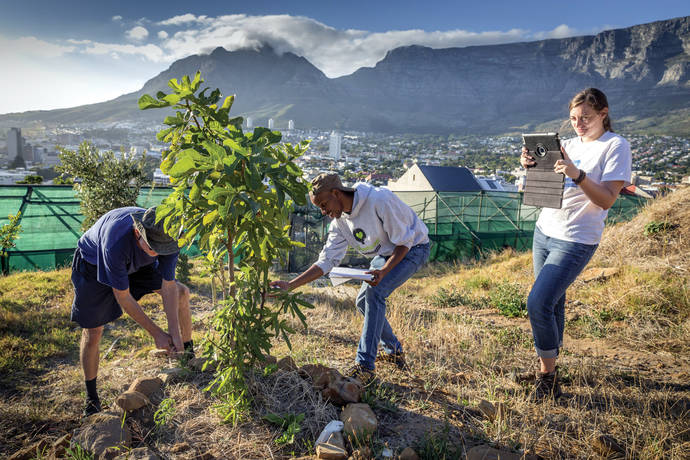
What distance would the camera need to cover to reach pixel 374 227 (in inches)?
113

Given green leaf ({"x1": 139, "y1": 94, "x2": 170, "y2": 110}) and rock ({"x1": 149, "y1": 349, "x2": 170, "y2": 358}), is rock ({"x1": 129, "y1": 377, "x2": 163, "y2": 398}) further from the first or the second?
green leaf ({"x1": 139, "y1": 94, "x2": 170, "y2": 110})

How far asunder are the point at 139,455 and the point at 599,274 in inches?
226

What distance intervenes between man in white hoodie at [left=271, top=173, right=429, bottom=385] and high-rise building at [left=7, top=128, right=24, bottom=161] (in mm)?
62248

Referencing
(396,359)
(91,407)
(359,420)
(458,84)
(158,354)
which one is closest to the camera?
(359,420)

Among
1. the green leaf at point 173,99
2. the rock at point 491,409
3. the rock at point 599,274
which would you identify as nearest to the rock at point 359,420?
the rock at point 491,409

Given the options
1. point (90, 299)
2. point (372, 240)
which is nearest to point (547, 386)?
point (372, 240)

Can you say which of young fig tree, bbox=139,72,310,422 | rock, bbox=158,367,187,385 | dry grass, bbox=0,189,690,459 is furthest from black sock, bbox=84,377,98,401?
young fig tree, bbox=139,72,310,422

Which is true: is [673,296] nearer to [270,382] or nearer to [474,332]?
[474,332]

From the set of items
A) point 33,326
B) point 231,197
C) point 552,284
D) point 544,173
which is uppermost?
point 544,173

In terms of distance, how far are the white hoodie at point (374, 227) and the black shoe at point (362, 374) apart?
2.52ft

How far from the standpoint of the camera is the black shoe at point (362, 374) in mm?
2748

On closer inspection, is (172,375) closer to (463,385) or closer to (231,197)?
(231,197)

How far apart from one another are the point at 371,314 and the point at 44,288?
5.88 metres

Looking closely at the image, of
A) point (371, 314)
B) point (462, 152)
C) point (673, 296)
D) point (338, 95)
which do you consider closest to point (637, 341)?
point (673, 296)
